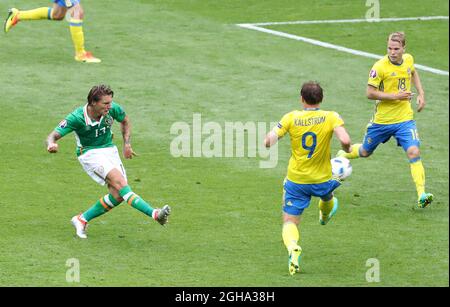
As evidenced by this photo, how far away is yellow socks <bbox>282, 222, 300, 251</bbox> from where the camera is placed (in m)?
11.3

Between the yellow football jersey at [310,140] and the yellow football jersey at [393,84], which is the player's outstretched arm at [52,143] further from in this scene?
the yellow football jersey at [393,84]

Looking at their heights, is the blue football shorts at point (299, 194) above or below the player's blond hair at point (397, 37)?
below

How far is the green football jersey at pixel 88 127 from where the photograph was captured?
12523 millimetres

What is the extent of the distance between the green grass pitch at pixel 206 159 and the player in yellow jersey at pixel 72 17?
36cm

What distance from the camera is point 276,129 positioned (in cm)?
1139

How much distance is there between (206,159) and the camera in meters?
16.3

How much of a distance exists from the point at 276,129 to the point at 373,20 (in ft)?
48.7

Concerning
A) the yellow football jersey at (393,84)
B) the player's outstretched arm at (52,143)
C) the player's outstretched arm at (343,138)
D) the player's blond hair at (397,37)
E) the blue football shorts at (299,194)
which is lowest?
the blue football shorts at (299,194)

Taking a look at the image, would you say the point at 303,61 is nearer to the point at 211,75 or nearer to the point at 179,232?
the point at 211,75

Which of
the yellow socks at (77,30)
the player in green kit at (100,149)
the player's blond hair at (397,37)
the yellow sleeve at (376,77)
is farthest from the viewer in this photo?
A: the yellow socks at (77,30)

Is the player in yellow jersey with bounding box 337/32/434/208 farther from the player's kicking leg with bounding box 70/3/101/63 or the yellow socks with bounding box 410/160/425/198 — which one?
the player's kicking leg with bounding box 70/3/101/63

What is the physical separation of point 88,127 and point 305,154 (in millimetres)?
2633

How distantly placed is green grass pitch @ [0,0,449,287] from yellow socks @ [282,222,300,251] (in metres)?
0.34

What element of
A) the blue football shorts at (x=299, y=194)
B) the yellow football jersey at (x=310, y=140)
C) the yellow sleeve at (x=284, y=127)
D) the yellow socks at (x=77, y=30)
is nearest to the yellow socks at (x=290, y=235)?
the blue football shorts at (x=299, y=194)
